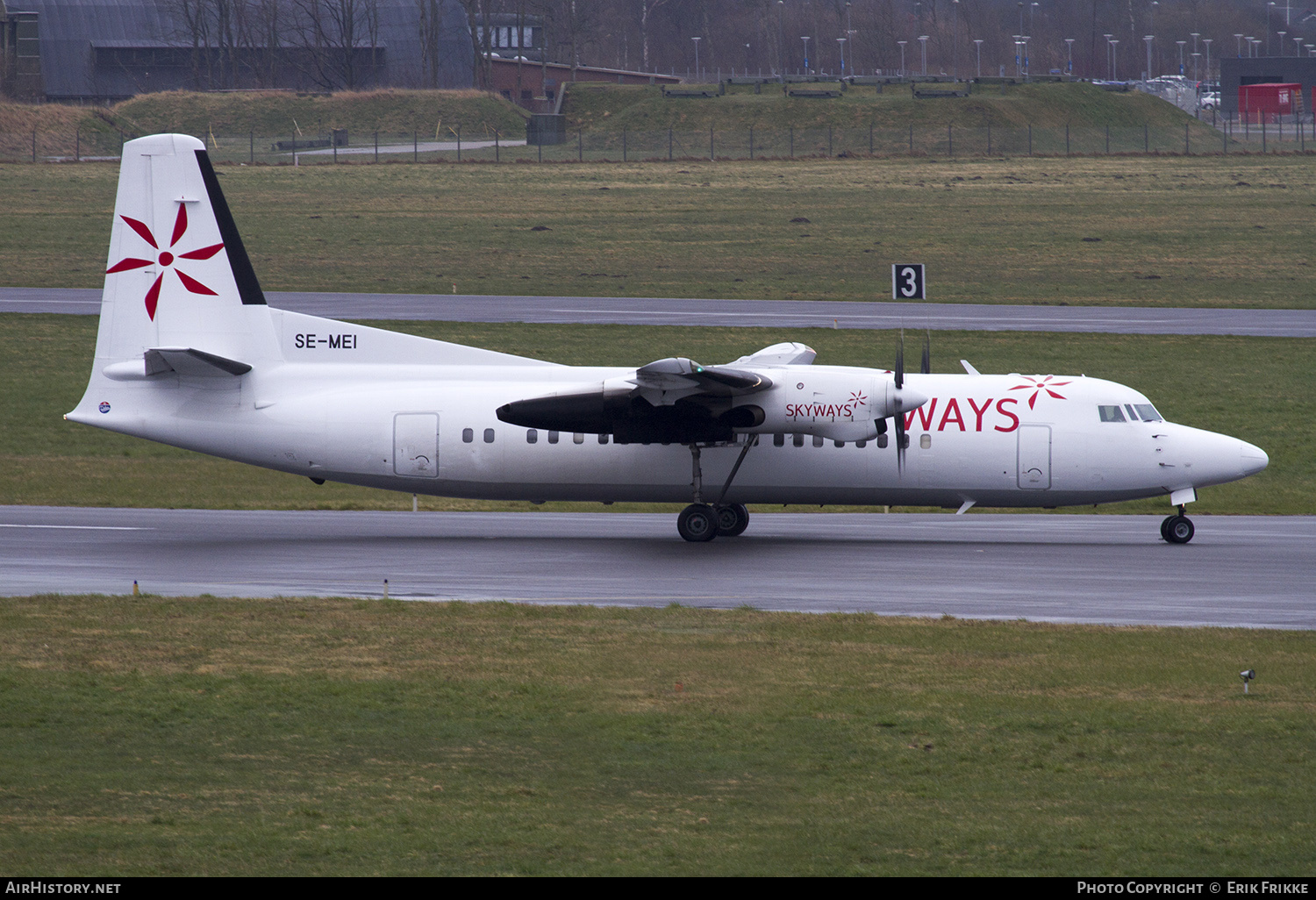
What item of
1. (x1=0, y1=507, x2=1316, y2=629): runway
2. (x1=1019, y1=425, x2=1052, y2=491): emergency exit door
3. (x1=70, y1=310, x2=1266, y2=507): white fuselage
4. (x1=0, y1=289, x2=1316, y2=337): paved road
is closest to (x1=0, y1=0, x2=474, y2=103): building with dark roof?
(x1=0, y1=289, x2=1316, y2=337): paved road

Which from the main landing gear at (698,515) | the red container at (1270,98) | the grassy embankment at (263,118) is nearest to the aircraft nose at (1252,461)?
the main landing gear at (698,515)

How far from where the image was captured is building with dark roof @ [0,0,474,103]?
416 ft

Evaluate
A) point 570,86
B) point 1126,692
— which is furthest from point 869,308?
point 570,86

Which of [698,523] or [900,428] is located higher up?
[900,428]

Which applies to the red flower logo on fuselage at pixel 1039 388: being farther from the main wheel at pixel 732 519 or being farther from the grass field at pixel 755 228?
the grass field at pixel 755 228

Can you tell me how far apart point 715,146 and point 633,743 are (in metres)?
96.6

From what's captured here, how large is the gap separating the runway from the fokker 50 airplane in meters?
1.04

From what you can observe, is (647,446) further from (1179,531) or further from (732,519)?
(1179,531)

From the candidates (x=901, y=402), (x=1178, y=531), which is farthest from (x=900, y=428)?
(x=1178, y=531)

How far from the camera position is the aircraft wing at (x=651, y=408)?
76.4 ft

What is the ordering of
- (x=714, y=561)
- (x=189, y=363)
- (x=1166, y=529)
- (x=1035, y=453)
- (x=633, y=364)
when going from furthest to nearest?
1. (x=633, y=364)
2. (x=189, y=363)
3. (x=1035, y=453)
4. (x=1166, y=529)
5. (x=714, y=561)

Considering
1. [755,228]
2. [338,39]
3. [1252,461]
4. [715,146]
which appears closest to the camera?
[1252,461]

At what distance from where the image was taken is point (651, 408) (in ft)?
78.5

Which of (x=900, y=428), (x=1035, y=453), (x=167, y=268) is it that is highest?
(x=167, y=268)
